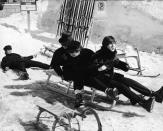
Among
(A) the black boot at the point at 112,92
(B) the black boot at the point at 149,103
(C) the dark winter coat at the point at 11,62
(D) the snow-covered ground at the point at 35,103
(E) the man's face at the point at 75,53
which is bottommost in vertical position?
(D) the snow-covered ground at the point at 35,103

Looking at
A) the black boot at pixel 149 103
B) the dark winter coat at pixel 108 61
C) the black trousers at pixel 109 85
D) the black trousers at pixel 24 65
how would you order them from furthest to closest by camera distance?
the black trousers at pixel 24 65
the dark winter coat at pixel 108 61
the black trousers at pixel 109 85
the black boot at pixel 149 103

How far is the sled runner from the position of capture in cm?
503

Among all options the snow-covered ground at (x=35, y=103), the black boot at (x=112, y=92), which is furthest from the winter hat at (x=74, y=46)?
the snow-covered ground at (x=35, y=103)

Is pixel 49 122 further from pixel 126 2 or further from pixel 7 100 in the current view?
pixel 126 2

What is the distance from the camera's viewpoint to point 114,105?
6.90 meters

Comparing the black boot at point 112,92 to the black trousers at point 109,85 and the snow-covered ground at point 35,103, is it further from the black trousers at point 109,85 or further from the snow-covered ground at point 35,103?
the snow-covered ground at point 35,103

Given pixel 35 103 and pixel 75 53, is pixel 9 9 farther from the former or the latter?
pixel 35 103

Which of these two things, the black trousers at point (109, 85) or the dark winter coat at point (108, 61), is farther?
the dark winter coat at point (108, 61)

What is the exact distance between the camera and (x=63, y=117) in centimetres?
522

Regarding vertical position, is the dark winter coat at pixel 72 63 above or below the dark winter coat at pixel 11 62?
above

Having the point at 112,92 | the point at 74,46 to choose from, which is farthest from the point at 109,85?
the point at 74,46

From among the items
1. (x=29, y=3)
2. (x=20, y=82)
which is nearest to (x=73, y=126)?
(x=20, y=82)

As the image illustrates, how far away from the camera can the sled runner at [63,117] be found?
503 cm

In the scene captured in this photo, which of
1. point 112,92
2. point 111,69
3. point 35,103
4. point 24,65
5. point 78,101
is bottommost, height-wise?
point 24,65
